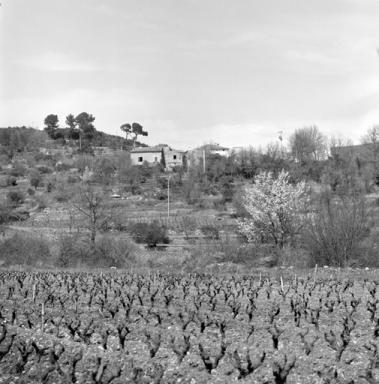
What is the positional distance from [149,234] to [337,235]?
1567cm

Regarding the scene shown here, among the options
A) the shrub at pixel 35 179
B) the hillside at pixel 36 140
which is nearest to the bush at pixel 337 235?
the shrub at pixel 35 179

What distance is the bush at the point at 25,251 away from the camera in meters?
34.0

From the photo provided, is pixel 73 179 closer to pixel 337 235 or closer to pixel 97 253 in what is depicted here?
pixel 97 253

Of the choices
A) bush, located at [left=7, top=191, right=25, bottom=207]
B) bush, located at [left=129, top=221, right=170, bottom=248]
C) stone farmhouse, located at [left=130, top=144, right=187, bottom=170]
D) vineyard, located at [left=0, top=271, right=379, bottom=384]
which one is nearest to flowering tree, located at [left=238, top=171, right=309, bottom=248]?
bush, located at [left=129, top=221, right=170, bottom=248]

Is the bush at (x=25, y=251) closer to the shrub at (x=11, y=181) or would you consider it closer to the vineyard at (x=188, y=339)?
the vineyard at (x=188, y=339)

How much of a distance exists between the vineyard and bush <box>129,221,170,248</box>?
926 inches

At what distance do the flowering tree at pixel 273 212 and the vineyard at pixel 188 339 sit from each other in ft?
70.0

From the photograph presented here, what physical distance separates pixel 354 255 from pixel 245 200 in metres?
16.4

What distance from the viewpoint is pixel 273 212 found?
41.7 m

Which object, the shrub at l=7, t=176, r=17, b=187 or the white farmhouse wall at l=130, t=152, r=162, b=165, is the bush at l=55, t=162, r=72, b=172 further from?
the white farmhouse wall at l=130, t=152, r=162, b=165

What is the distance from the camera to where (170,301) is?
16.5m

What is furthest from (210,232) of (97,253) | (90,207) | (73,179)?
(73,179)

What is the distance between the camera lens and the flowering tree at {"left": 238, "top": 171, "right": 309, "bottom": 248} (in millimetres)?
39531

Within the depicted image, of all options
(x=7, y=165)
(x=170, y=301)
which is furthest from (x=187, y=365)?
(x=7, y=165)
